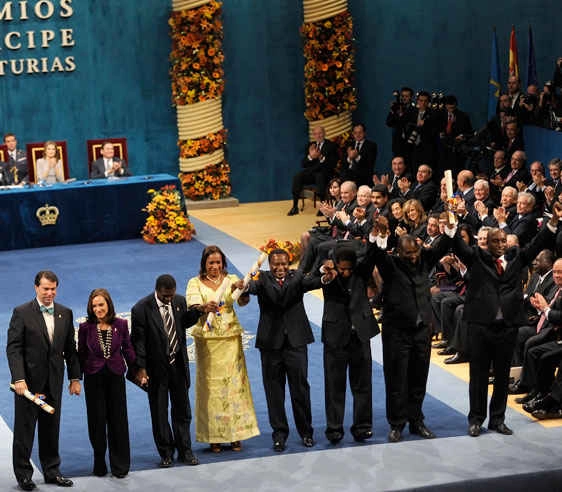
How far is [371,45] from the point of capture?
757 inches

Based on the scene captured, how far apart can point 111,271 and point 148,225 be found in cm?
179

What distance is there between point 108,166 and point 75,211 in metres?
0.92

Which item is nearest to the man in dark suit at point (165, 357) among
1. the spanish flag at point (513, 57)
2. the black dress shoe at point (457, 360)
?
the black dress shoe at point (457, 360)

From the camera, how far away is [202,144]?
60.7ft

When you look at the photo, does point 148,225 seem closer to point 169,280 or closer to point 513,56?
point 513,56

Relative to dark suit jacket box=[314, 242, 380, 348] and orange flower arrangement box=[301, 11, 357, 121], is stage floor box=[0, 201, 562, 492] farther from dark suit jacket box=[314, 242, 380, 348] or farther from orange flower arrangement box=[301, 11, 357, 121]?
orange flower arrangement box=[301, 11, 357, 121]

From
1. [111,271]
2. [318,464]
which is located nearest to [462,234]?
[318,464]

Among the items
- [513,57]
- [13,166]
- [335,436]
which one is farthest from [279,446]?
[513,57]

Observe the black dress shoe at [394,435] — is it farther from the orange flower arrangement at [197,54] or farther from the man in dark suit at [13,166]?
the orange flower arrangement at [197,54]

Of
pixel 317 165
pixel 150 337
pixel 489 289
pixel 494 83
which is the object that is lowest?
pixel 150 337

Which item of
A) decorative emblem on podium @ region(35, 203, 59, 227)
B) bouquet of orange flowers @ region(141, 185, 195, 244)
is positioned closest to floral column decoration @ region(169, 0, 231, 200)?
bouquet of orange flowers @ region(141, 185, 195, 244)

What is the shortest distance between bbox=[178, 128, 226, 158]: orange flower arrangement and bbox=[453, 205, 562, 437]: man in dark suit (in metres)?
10.4

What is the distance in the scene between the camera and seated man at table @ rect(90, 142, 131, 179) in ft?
53.9

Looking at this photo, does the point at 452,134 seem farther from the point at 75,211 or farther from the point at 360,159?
the point at 75,211
